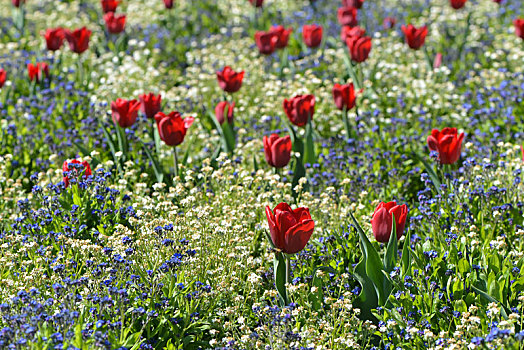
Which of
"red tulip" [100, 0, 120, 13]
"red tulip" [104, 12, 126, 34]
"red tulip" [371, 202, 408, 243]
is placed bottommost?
"red tulip" [371, 202, 408, 243]

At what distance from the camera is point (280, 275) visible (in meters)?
3.50

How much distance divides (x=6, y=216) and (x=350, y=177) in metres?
2.38

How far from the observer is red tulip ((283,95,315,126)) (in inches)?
188

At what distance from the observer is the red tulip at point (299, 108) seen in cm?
477

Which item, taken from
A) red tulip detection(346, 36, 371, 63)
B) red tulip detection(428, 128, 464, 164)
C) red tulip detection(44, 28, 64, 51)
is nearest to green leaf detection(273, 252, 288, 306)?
red tulip detection(428, 128, 464, 164)

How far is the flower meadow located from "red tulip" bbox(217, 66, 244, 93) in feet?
0.05

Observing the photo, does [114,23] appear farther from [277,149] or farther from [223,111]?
[277,149]

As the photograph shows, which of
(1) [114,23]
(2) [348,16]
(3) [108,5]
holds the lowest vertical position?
(2) [348,16]

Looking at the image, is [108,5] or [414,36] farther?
[108,5]

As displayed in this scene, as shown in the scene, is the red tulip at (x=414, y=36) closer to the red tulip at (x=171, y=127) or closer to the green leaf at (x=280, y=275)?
the red tulip at (x=171, y=127)

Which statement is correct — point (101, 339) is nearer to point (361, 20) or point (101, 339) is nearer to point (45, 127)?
point (45, 127)

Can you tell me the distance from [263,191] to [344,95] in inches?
40.8

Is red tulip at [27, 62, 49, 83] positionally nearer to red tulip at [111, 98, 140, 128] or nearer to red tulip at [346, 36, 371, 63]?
red tulip at [111, 98, 140, 128]

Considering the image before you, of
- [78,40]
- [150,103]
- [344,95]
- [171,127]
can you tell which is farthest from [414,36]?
[78,40]
